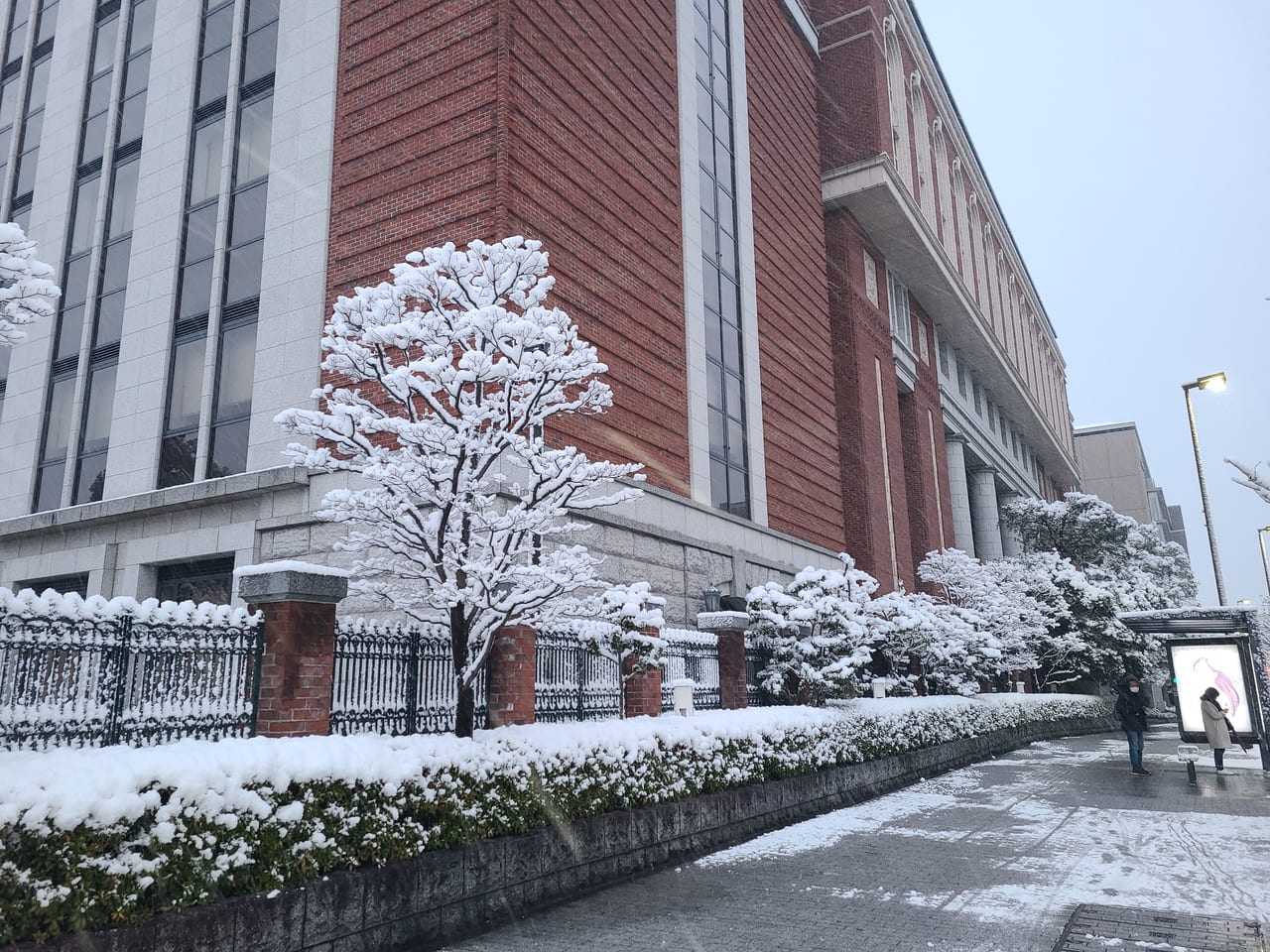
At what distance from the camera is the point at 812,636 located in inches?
584

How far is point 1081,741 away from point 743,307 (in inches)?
689

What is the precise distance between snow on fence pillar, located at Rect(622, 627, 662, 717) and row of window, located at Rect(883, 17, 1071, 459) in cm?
2584

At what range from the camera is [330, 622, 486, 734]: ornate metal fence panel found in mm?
7957

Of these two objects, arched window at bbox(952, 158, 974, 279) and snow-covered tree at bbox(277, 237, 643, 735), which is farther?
arched window at bbox(952, 158, 974, 279)

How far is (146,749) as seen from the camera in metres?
5.65

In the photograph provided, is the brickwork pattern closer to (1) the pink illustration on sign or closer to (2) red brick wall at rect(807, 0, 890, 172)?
(1) the pink illustration on sign

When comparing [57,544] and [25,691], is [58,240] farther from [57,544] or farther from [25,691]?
[25,691]

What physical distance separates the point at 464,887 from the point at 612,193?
13037mm

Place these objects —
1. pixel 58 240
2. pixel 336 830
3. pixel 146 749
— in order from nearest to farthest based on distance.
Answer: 1. pixel 146 749
2. pixel 336 830
3. pixel 58 240

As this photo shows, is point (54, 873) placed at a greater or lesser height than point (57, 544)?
lesser

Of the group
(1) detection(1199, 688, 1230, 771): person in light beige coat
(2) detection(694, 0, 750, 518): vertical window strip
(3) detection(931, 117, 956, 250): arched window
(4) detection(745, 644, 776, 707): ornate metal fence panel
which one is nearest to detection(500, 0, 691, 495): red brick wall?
(2) detection(694, 0, 750, 518): vertical window strip

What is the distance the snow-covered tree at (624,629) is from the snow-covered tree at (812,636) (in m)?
4.35

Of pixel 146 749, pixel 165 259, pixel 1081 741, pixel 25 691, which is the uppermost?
pixel 165 259

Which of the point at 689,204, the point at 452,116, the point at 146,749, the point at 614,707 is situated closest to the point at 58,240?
the point at 452,116
